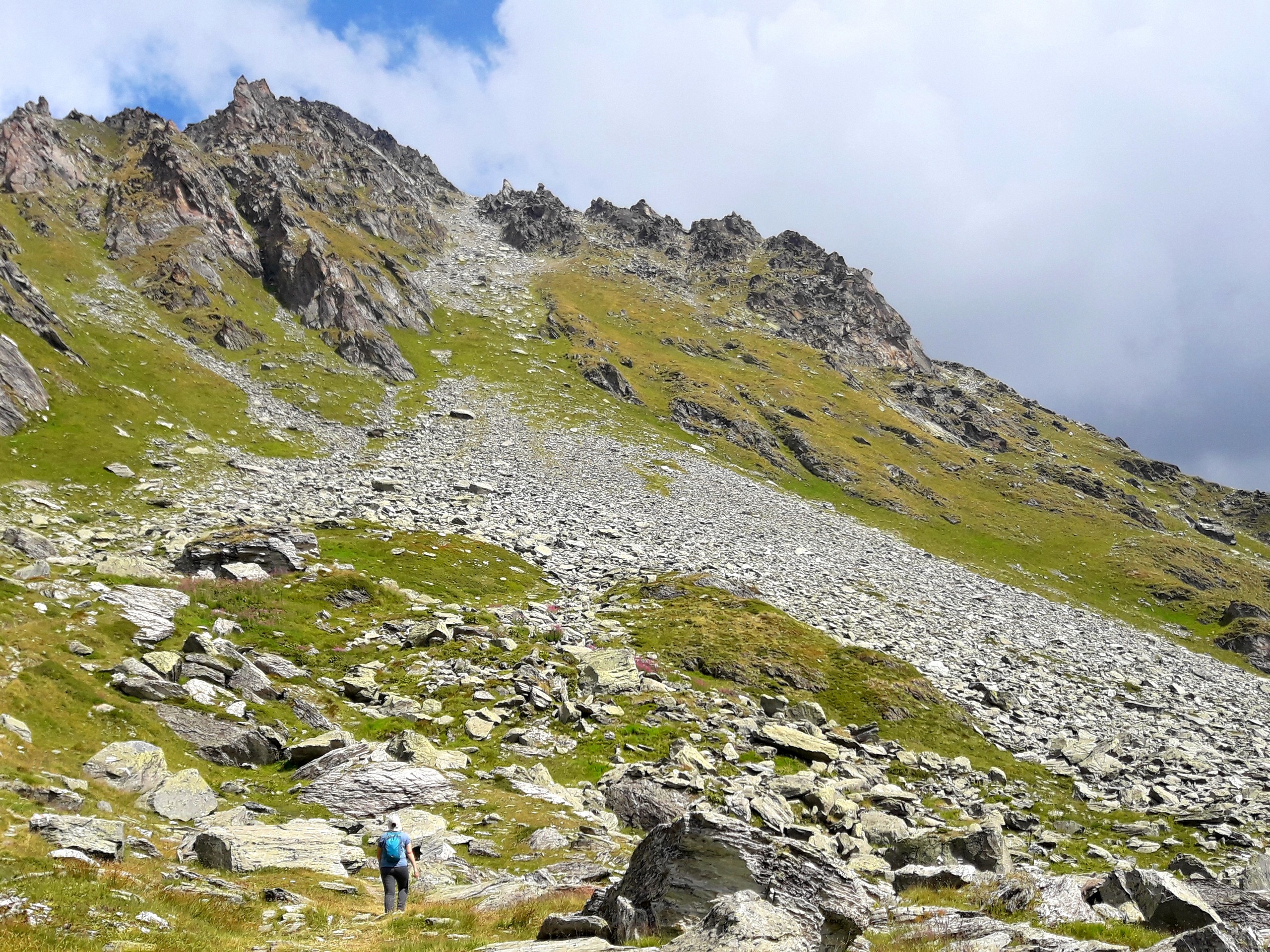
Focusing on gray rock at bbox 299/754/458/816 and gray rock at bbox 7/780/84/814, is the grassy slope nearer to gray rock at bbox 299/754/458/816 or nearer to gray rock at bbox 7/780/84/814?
gray rock at bbox 299/754/458/816

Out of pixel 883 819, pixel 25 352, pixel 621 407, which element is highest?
pixel 621 407

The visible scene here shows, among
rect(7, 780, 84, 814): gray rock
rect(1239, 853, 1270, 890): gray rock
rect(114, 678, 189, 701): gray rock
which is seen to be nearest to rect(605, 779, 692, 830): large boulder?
rect(7, 780, 84, 814): gray rock

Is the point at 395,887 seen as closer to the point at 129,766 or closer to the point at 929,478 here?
the point at 129,766

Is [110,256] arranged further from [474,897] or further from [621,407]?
[474,897]

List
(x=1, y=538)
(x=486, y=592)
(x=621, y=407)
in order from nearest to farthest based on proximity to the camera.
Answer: (x=1, y=538)
(x=486, y=592)
(x=621, y=407)

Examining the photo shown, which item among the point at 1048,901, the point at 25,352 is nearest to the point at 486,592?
the point at 1048,901

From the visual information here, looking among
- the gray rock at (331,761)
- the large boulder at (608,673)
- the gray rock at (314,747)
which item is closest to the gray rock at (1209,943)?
the gray rock at (331,761)

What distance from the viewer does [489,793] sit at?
20938 millimetres

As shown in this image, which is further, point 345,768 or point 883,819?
point 883,819

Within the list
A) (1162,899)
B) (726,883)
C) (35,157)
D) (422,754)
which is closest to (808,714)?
(422,754)

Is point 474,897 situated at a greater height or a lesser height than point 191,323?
lesser

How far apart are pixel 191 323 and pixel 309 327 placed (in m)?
17.6

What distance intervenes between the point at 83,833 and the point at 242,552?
25.4m

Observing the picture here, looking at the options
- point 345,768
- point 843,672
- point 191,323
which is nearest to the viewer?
point 345,768
